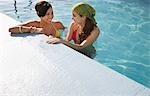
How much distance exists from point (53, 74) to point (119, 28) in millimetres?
6081

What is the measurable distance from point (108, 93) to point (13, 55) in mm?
1381

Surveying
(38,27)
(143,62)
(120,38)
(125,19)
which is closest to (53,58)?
(38,27)

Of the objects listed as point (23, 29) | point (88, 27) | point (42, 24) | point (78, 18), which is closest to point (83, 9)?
point (78, 18)

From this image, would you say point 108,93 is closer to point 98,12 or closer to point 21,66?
point 21,66

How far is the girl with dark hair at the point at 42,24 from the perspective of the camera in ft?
14.3

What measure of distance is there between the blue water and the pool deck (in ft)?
11.0

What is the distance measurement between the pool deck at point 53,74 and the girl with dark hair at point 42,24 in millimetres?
341

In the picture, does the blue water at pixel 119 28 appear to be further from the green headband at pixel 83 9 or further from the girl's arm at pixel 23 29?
the girl's arm at pixel 23 29

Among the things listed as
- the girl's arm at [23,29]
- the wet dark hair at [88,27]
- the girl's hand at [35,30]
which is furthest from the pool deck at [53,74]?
the wet dark hair at [88,27]

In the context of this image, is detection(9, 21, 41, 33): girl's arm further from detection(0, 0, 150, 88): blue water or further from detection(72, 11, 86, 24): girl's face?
detection(0, 0, 150, 88): blue water

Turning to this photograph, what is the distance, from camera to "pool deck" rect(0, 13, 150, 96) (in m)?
2.94

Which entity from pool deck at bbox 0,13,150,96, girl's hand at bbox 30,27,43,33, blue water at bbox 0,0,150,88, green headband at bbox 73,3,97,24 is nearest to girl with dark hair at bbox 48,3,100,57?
green headband at bbox 73,3,97,24

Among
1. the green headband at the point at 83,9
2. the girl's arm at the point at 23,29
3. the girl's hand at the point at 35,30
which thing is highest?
the green headband at the point at 83,9

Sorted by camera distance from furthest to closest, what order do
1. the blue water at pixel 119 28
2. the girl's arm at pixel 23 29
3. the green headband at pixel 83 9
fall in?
the blue water at pixel 119 28 < the green headband at pixel 83 9 < the girl's arm at pixel 23 29
